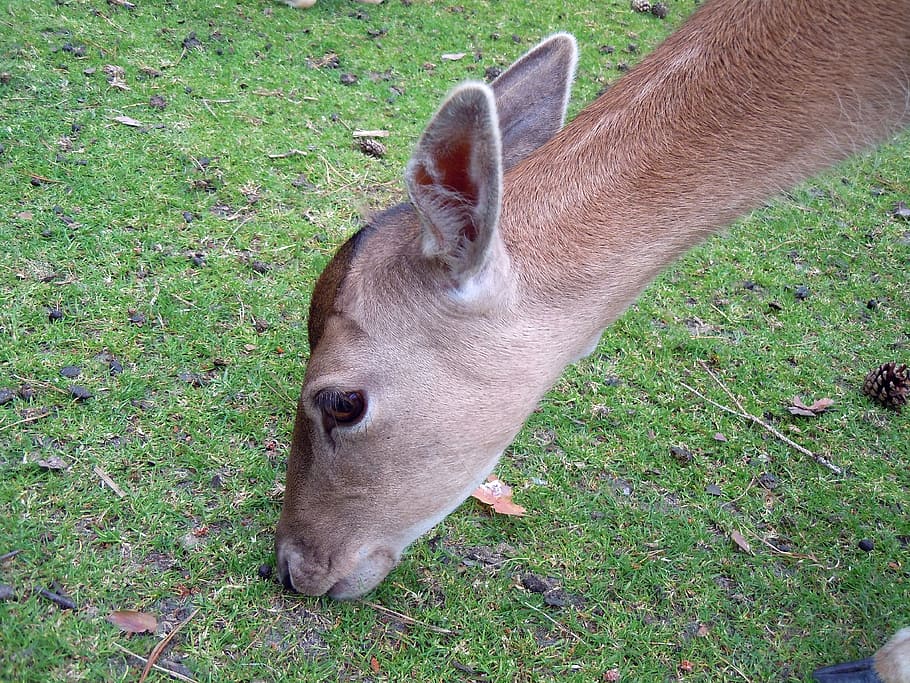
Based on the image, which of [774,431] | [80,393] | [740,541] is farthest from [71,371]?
[774,431]

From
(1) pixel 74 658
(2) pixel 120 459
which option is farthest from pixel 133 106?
(1) pixel 74 658

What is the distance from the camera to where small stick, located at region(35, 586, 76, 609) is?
2.51 m

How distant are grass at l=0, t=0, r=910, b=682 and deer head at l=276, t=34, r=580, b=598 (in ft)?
1.12

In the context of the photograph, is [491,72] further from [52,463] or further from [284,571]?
[284,571]

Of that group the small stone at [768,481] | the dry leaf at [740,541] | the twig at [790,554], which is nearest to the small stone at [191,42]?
the small stone at [768,481]

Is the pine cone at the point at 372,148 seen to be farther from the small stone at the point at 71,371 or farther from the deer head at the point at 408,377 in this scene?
the deer head at the point at 408,377

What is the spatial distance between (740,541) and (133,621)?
254cm

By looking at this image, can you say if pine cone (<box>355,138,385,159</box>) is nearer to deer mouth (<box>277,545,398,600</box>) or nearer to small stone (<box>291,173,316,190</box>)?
small stone (<box>291,173,316,190</box>)

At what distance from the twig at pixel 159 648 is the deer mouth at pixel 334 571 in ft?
1.14

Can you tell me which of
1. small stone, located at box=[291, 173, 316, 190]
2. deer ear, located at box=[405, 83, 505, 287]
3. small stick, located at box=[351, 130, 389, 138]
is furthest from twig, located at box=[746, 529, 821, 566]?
small stick, located at box=[351, 130, 389, 138]

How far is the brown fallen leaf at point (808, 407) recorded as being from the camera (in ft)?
13.4

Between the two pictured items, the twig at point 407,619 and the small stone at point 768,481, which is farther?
the small stone at point 768,481

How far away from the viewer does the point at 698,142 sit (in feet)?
7.80

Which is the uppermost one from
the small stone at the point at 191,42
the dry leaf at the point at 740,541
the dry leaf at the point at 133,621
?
the dry leaf at the point at 740,541
